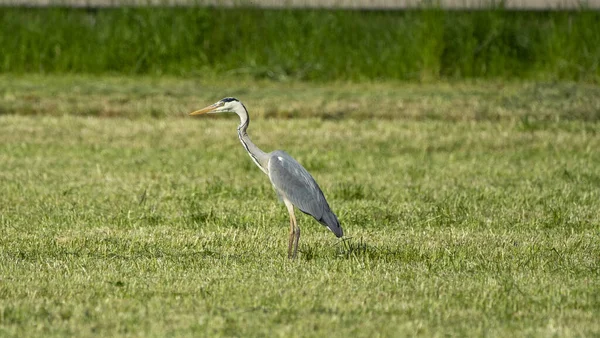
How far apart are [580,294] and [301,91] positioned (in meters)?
10.1

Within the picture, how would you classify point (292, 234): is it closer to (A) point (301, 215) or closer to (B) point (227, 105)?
(B) point (227, 105)

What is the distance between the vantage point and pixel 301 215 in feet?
31.5

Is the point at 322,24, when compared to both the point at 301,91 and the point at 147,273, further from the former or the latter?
the point at 147,273

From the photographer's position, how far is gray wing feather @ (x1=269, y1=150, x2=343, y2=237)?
746cm

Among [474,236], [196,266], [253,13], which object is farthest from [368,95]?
[196,266]

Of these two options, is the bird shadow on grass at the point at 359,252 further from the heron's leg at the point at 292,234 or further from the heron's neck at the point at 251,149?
the heron's neck at the point at 251,149

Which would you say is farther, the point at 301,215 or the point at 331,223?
the point at 301,215

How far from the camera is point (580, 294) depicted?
640 centimetres

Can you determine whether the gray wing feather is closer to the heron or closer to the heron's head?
the heron

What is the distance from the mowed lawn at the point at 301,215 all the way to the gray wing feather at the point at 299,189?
0.29 metres

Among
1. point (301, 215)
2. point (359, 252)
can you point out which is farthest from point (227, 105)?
point (301, 215)

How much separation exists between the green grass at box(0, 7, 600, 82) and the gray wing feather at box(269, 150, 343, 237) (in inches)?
395

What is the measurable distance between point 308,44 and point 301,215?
8.77 meters

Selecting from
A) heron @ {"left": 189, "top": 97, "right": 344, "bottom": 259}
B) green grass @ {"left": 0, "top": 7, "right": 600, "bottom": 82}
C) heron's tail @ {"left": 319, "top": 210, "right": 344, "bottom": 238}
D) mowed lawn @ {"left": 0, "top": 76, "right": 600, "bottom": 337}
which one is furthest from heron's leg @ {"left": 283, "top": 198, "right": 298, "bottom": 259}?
green grass @ {"left": 0, "top": 7, "right": 600, "bottom": 82}
